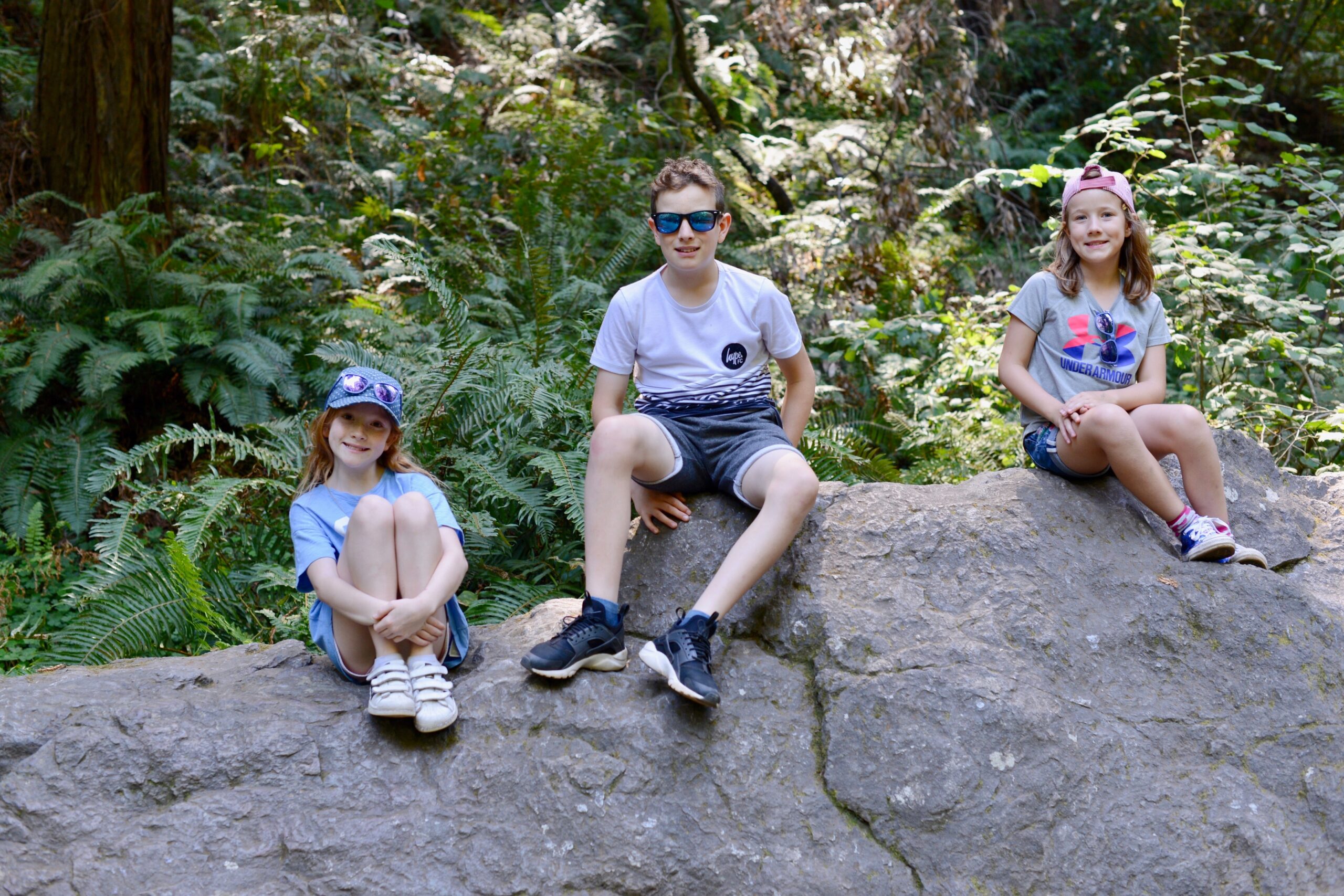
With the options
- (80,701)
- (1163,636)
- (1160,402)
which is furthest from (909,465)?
(80,701)

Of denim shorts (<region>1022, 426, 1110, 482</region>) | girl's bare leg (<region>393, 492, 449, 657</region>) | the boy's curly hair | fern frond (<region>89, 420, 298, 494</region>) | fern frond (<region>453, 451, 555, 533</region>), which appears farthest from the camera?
fern frond (<region>89, 420, 298, 494</region>)

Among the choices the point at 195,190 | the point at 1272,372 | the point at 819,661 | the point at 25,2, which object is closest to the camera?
the point at 819,661

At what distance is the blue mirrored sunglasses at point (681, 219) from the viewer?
3.02m

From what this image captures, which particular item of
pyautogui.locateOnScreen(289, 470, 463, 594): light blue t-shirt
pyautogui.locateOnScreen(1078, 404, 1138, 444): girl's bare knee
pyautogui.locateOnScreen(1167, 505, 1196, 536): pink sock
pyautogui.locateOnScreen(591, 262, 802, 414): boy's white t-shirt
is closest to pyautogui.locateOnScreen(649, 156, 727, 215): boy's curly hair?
pyautogui.locateOnScreen(591, 262, 802, 414): boy's white t-shirt

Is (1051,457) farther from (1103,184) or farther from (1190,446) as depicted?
(1103,184)

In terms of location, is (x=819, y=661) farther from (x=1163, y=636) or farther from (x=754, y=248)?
(x=754, y=248)

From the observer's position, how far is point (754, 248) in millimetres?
6949

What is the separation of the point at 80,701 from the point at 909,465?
3.99 meters

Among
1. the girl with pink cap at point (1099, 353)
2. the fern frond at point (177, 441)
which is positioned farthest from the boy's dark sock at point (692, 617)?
the fern frond at point (177, 441)

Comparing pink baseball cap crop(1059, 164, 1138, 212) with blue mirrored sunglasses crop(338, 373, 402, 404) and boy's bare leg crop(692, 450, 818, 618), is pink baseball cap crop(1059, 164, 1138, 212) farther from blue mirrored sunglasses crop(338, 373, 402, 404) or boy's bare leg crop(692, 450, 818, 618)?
blue mirrored sunglasses crop(338, 373, 402, 404)

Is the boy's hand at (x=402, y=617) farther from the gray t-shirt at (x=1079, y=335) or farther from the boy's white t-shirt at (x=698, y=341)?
the gray t-shirt at (x=1079, y=335)

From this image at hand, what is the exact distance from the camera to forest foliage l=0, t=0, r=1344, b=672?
4.24 m

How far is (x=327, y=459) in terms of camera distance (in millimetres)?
2887

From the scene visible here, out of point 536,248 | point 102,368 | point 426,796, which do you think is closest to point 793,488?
point 426,796
